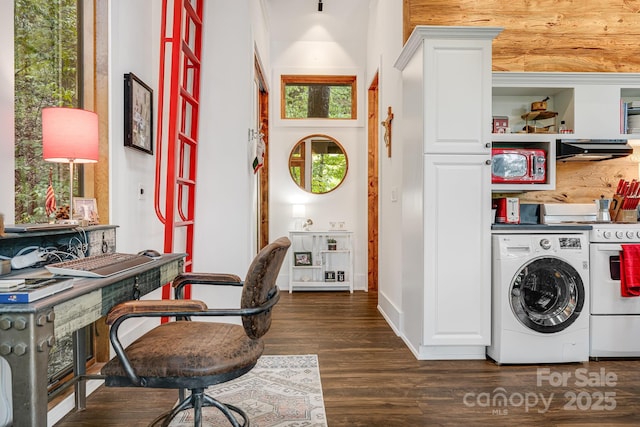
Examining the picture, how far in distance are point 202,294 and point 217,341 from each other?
1898mm

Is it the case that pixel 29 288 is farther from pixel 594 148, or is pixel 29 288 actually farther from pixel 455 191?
pixel 594 148

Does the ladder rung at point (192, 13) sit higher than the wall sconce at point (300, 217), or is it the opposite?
the ladder rung at point (192, 13)

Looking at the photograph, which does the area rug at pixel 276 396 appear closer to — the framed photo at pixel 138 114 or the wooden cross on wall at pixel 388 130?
the framed photo at pixel 138 114

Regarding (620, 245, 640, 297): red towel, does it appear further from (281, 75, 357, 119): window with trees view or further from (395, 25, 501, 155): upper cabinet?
(281, 75, 357, 119): window with trees view

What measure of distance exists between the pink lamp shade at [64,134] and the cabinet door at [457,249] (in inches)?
79.0

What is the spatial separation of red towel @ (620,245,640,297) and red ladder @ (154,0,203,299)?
3.03 m

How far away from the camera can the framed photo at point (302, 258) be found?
16.6ft

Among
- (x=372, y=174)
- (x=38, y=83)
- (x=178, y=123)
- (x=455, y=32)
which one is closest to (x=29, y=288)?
(x=38, y=83)

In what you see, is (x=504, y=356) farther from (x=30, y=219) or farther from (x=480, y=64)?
(x=30, y=219)

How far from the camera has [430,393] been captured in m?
2.23

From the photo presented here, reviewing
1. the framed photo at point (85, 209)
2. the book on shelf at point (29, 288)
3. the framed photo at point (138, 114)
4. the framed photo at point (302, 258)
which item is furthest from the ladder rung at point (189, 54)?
the framed photo at point (302, 258)

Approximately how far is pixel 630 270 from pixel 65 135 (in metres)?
3.40

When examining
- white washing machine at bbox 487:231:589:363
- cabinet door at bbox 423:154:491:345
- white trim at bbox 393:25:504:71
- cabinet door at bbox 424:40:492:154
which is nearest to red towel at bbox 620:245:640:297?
white washing machine at bbox 487:231:589:363

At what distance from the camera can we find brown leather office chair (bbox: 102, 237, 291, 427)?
Answer: 1.30 meters
